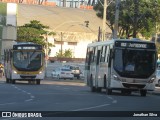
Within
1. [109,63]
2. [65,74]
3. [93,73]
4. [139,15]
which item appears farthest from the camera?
[65,74]

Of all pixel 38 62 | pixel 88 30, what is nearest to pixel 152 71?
pixel 38 62

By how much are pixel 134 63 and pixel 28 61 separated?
1723cm

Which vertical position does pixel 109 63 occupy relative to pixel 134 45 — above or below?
below

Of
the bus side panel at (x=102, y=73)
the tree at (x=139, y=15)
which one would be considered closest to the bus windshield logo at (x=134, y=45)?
the bus side panel at (x=102, y=73)

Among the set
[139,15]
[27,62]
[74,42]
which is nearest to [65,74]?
[139,15]

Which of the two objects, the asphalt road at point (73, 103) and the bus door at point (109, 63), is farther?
the bus door at point (109, 63)

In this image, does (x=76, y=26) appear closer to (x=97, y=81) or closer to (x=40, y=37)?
(x=40, y=37)

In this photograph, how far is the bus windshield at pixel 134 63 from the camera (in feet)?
118

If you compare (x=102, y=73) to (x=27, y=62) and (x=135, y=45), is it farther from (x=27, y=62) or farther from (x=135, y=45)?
(x=27, y=62)

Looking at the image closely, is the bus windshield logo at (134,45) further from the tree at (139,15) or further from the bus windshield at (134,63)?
the tree at (139,15)

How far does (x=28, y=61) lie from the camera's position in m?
51.7

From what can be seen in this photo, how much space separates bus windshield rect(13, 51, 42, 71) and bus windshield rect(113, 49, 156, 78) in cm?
1644

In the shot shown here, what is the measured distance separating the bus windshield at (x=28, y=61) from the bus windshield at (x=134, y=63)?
53.9 ft

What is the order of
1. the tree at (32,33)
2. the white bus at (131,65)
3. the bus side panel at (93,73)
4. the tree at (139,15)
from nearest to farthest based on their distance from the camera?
the white bus at (131,65)
the bus side panel at (93,73)
the tree at (139,15)
the tree at (32,33)
